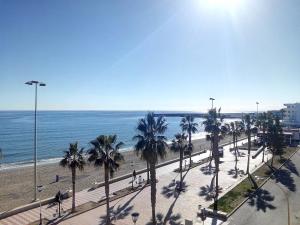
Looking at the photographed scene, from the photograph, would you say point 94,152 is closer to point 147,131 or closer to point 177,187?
point 147,131

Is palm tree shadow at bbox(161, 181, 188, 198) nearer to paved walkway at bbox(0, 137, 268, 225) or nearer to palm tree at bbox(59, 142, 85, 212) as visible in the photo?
paved walkway at bbox(0, 137, 268, 225)

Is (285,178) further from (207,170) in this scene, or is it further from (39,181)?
(39,181)

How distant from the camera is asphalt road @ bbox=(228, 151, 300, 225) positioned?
2545 centimetres

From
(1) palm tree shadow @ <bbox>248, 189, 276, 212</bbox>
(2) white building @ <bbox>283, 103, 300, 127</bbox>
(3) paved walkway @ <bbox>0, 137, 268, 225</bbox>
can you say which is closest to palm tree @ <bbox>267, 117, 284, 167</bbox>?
(3) paved walkway @ <bbox>0, 137, 268, 225</bbox>

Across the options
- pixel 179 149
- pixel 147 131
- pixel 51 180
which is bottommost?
pixel 51 180

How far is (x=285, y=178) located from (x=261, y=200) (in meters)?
11.7

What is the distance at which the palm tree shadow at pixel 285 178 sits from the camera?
119 ft

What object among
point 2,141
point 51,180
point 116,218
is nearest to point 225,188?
point 116,218

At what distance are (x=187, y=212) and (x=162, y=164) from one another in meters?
23.3

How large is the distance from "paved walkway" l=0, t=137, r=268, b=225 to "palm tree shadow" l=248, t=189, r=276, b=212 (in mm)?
3157

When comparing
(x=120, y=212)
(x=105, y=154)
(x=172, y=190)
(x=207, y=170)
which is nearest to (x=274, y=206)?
(x=172, y=190)

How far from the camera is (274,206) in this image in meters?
28.9

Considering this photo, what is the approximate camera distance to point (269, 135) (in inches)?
2132

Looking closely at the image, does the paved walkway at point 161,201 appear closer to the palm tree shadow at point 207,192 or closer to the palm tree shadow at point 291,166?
the palm tree shadow at point 207,192
